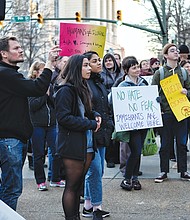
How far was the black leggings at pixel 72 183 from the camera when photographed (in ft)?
15.7

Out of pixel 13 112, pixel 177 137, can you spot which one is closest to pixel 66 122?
pixel 13 112

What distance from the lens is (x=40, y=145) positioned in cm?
712

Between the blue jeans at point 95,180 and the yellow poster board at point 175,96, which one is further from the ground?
the yellow poster board at point 175,96

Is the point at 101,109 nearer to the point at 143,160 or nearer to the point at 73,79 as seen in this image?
the point at 73,79

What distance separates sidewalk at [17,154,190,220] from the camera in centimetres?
572

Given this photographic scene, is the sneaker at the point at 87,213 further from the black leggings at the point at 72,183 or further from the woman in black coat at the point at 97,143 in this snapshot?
the black leggings at the point at 72,183

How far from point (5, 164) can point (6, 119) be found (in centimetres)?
40

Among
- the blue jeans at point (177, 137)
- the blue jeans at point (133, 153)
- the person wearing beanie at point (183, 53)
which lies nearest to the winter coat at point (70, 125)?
the blue jeans at point (133, 153)

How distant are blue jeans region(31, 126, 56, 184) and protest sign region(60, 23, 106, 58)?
1.52 metres

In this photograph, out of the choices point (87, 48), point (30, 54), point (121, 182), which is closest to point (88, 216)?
point (121, 182)

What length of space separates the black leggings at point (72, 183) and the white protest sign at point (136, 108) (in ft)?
6.86

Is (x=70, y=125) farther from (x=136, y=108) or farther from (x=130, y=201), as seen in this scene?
(x=136, y=108)

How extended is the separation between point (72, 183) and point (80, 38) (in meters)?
4.04

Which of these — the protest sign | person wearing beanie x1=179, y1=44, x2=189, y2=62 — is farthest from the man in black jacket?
person wearing beanie x1=179, y1=44, x2=189, y2=62
